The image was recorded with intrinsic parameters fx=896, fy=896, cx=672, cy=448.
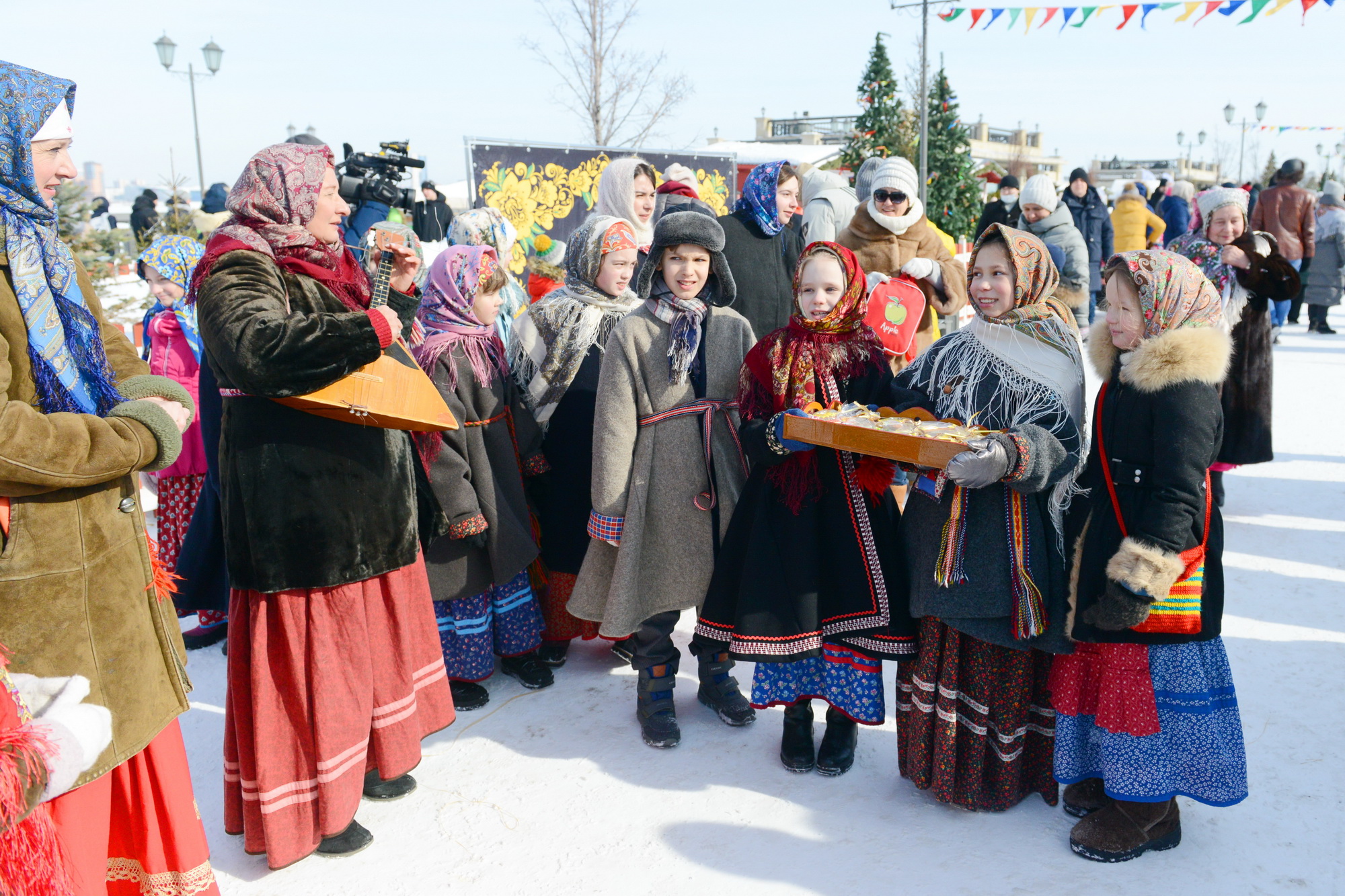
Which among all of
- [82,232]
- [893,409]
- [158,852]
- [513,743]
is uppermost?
[82,232]

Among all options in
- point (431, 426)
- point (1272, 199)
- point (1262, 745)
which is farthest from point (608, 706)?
point (1272, 199)

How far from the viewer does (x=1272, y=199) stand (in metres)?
10.2

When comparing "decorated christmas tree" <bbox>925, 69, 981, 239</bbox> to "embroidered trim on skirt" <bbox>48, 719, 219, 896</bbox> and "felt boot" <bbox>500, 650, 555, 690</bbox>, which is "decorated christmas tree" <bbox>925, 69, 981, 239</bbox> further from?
"embroidered trim on skirt" <bbox>48, 719, 219, 896</bbox>

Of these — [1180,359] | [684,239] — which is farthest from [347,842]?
[1180,359]

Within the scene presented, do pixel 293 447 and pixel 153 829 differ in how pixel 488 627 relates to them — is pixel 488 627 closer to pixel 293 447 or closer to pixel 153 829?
pixel 293 447

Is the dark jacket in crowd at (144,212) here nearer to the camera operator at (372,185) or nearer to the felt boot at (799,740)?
the camera operator at (372,185)

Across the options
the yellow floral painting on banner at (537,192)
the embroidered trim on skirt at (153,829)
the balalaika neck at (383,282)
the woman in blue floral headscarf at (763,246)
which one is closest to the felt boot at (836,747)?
the embroidered trim on skirt at (153,829)

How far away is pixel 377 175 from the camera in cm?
516

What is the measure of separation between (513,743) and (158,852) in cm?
132

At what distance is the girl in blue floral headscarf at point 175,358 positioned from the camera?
13.8 feet

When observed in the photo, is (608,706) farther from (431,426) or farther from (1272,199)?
(1272,199)

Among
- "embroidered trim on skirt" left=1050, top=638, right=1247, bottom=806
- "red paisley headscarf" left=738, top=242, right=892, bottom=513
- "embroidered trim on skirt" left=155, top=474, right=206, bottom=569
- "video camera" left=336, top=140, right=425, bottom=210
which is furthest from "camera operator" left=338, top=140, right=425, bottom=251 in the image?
"embroidered trim on skirt" left=1050, top=638, right=1247, bottom=806

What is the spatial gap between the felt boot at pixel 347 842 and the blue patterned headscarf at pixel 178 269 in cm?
263

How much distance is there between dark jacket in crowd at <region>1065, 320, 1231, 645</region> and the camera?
7.43ft
